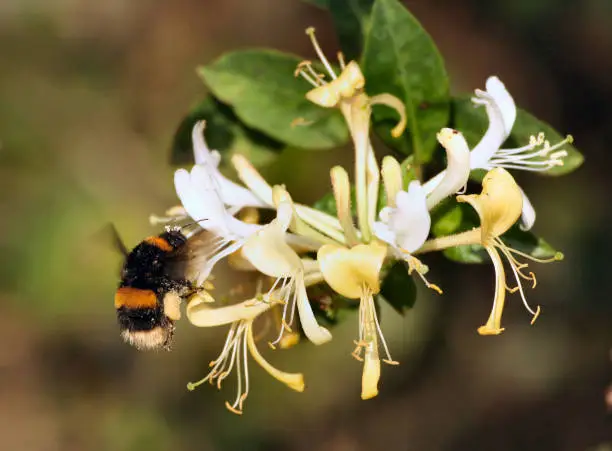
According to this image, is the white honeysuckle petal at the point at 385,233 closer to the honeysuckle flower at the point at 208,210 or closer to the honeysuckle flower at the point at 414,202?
the honeysuckle flower at the point at 414,202

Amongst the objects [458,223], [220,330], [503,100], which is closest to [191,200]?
[458,223]

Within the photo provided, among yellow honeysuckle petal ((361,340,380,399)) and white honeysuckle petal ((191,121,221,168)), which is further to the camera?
white honeysuckle petal ((191,121,221,168))

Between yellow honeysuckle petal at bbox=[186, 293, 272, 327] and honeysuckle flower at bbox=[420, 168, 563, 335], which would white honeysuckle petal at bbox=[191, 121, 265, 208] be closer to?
yellow honeysuckle petal at bbox=[186, 293, 272, 327]

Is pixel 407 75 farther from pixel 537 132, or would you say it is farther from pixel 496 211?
pixel 496 211

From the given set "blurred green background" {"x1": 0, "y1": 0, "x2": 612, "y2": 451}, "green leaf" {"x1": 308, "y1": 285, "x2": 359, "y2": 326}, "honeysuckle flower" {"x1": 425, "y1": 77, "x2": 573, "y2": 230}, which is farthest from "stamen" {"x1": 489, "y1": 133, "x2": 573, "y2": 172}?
"blurred green background" {"x1": 0, "y1": 0, "x2": 612, "y2": 451}

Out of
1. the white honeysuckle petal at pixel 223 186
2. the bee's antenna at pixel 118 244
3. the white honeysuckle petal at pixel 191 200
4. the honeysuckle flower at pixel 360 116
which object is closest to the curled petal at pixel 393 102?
the honeysuckle flower at pixel 360 116

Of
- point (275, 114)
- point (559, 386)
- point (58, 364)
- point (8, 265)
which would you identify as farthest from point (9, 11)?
point (559, 386)
